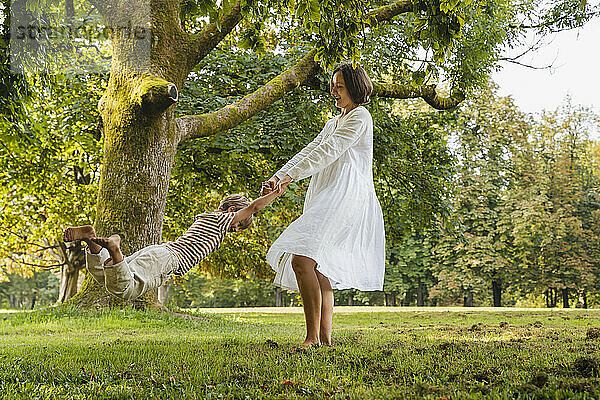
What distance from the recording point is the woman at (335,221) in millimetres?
4363

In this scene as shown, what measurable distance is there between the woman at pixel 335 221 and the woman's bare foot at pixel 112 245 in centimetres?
122

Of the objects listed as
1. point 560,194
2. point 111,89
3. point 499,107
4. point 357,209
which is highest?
point 499,107

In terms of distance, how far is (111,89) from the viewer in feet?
30.0

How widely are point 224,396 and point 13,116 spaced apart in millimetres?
5042

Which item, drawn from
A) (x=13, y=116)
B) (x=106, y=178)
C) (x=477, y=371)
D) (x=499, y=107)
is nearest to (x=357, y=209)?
(x=477, y=371)

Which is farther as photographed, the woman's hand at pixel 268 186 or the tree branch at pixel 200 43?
the tree branch at pixel 200 43

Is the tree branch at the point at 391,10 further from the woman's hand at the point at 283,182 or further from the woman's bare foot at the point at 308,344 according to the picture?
the woman's bare foot at the point at 308,344

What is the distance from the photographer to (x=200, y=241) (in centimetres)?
484

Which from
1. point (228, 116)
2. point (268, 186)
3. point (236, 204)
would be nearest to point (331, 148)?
point (268, 186)

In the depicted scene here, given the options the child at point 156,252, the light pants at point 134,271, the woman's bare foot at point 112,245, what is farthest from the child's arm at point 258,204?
the woman's bare foot at point 112,245

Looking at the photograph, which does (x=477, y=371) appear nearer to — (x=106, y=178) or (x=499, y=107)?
(x=106, y=178)

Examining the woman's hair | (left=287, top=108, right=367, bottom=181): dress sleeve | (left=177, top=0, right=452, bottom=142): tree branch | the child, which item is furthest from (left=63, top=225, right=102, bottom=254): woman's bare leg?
(left=177, top=0, right=452, bottom=142): tree branch

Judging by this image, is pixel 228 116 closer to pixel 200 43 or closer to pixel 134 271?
pixel 200 43

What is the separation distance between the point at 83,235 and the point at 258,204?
1.59m
